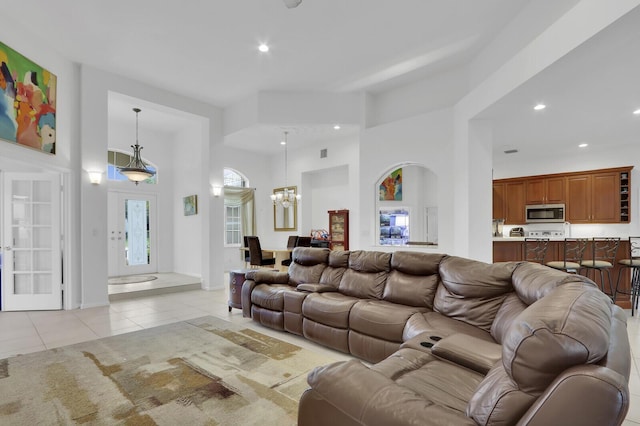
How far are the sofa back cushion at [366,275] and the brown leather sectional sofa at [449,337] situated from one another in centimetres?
1

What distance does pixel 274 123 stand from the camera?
612 centimetres

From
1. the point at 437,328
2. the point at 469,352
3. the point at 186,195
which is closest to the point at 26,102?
the point at 186,195

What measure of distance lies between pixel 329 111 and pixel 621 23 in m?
4.25

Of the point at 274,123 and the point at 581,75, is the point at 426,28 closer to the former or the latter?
the point at 581,75

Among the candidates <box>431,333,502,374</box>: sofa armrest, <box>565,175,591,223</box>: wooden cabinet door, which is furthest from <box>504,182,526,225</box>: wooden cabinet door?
<box>431,333,502,374</box>: sofa armrest

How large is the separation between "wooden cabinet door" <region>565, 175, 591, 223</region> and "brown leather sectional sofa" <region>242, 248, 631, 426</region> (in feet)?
20.8

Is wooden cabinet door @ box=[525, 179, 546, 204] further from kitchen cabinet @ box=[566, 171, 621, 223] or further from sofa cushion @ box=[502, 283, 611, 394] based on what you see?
sofa cushion @ box=[502, 283, 611, 394]

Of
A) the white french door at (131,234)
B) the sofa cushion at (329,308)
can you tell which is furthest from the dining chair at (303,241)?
the sofa cushion at (329,308)

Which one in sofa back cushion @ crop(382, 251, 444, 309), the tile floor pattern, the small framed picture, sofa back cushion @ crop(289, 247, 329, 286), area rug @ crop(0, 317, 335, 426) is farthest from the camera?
the small framed picture

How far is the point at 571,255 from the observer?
5195mm

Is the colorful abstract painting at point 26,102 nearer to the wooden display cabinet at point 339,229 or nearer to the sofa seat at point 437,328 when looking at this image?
the sofa seat at point 437,328

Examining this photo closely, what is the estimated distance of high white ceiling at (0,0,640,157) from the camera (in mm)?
3631

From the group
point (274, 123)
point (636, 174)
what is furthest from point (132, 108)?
point (636, 174)

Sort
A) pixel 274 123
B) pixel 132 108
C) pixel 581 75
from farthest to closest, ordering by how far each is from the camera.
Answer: pixel 132 108, pixel 274 123, pixel 581 75
